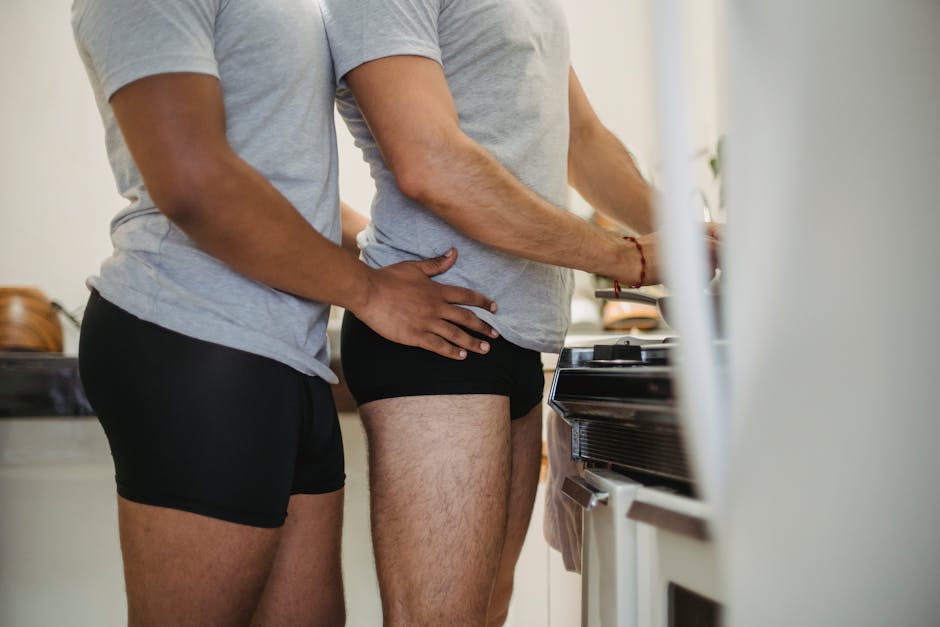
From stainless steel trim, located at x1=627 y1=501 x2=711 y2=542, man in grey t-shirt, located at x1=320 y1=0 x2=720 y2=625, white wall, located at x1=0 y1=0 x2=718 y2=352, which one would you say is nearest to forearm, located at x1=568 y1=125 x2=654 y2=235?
man in grey t-shirt, located at x1=320 y1=0 x2=720 y2=625

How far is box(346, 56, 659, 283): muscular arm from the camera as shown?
0.75 m

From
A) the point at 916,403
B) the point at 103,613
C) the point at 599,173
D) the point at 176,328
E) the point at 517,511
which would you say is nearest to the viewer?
the point at 916,403

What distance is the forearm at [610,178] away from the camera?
3.91ft

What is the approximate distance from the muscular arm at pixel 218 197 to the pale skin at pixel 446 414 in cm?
13

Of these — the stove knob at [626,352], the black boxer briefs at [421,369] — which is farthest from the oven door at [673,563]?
→ the black boxer briefs at [421,369]

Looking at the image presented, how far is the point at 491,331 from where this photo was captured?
85cm

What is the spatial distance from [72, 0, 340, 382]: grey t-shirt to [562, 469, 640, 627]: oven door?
0.33 meters

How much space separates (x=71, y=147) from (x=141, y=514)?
1624 mm

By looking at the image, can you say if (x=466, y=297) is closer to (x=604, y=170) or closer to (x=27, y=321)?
(x=604, y=170)

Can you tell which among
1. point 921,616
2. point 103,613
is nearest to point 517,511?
point 921,616

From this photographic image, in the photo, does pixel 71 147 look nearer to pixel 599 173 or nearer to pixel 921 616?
pixel 599 173

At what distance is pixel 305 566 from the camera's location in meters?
0.89

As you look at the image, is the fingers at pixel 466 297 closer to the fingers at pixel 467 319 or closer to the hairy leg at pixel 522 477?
the fingers at pixel 467 319

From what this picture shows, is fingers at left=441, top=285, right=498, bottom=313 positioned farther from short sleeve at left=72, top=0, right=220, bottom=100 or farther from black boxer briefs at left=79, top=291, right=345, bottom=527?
short sleeve at left=72, top=0, right=220, bottom=100
